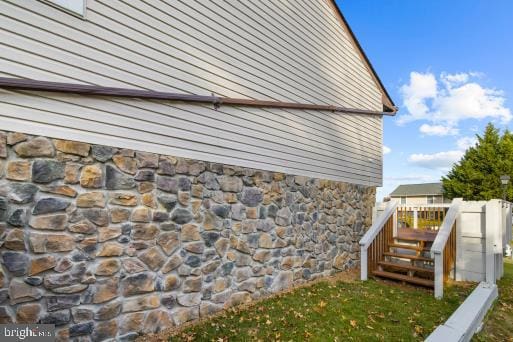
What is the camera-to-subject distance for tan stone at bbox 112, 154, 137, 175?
3314mm

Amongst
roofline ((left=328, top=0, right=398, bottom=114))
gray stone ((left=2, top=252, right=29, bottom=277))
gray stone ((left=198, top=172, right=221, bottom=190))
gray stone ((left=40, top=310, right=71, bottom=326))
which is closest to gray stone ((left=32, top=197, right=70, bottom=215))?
gray stone ((left=2, top=252, right=29, bottom=277))

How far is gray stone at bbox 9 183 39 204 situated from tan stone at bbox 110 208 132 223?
72 cm

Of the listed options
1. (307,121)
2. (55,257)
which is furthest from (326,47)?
(55,257)

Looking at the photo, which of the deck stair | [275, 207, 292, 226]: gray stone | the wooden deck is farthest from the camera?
the wooden deck

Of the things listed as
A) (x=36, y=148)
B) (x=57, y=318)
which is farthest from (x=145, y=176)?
(x=57, y=318)

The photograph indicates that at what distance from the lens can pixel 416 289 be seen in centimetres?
573

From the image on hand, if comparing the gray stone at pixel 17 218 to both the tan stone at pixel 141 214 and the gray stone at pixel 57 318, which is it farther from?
the tan stone at pixel 141 214

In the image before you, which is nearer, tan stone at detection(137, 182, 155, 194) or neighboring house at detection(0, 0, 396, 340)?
neighboring house at detection(0, 0, 396, 340)

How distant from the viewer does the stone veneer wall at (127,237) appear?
2717 mm

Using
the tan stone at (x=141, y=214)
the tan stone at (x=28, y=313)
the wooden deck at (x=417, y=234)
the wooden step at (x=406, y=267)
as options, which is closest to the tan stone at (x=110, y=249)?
the tan stone at (x=141, y=214)

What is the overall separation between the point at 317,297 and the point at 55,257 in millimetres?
3792

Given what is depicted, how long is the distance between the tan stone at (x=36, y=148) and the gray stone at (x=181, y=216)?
146 cm

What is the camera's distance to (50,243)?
111 inches

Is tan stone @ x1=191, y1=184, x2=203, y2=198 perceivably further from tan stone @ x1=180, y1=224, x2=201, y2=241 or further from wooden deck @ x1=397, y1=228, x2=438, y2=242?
wooden deck @ x1=397, y1=228, x2=438, y2=242
